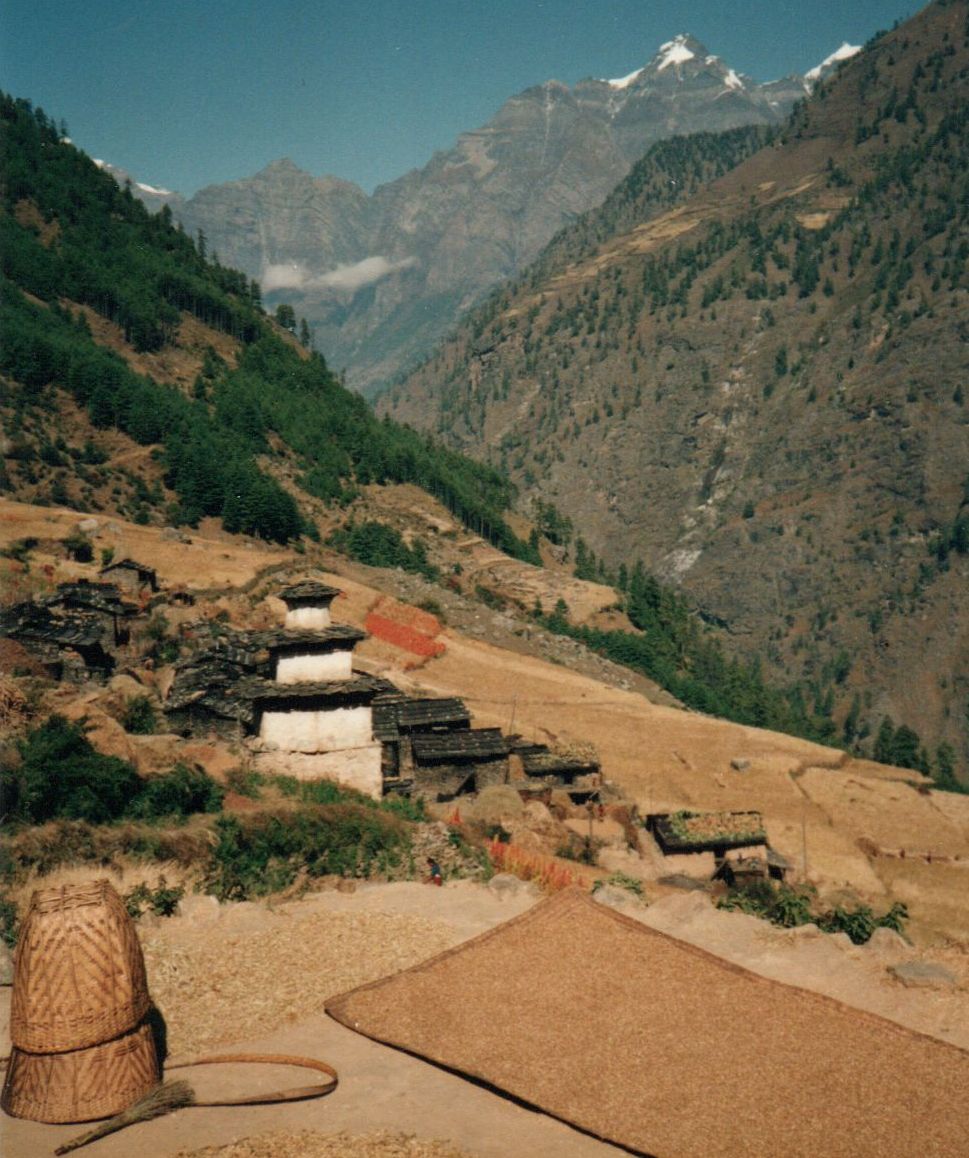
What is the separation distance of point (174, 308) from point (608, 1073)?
142 m

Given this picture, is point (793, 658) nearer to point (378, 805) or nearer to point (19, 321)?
point (19, 321)

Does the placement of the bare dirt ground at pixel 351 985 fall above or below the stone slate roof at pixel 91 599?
below

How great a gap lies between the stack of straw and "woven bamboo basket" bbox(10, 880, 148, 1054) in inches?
0.5

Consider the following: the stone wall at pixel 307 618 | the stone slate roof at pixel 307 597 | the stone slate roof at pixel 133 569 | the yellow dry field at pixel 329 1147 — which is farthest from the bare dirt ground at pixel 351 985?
the stone slate roof at pixel 133 569

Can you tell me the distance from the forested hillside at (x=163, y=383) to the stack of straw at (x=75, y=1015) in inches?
3252

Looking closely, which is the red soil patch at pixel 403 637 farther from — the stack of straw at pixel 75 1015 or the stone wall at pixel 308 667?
the stack of straw at pixel 75 1015

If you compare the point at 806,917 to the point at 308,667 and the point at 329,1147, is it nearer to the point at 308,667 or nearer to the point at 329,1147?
the point at 329,1147

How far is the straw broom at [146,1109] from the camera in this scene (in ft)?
42.6

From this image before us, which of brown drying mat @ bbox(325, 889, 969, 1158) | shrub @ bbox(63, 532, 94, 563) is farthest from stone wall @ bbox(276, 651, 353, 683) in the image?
shrub @ bbox(63, 532, 94, 563)

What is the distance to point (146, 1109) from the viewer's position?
44.7 feet

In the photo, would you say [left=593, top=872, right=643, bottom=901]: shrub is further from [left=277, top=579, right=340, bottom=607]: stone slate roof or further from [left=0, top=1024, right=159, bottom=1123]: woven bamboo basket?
[left=277, top=579, right=340, bottom=607]: stone slate roof

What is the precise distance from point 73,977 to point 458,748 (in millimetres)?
29803

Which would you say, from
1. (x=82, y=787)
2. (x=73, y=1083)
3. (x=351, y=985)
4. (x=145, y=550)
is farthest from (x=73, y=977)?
(x=145, y=550)

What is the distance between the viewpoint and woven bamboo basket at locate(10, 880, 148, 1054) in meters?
13.6
